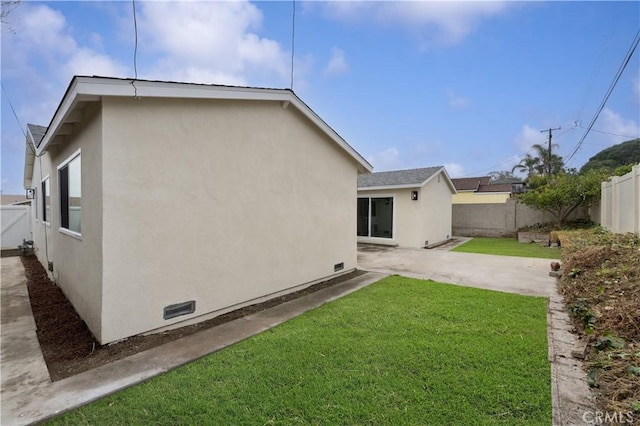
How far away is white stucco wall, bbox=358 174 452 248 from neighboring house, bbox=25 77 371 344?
316 inches

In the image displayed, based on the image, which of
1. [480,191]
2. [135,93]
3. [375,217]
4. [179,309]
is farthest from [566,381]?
[480,191]

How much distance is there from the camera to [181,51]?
7145mm

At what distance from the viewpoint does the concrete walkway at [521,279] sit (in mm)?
2846

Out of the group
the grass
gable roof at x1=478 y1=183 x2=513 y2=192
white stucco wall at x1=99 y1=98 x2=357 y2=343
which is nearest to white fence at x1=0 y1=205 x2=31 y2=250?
white stucco wall at x1=99 y1=98 x2=357 y2=343

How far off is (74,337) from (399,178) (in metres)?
13.9

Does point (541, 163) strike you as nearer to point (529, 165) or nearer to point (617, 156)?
point (529, 165)

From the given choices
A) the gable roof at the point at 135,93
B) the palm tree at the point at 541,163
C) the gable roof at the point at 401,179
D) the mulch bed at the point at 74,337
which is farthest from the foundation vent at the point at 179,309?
the palm tree at the point at 541,163

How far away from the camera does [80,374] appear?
11.2 ft

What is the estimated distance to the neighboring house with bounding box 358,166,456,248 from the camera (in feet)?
46.7

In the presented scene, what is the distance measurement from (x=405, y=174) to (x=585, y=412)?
14.2m

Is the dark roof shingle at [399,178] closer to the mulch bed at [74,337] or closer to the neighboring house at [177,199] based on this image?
the neighboring house at [177,199]

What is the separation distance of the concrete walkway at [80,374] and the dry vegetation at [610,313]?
4.00m

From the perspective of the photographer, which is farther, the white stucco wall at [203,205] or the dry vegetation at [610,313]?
the white stucco wall at [203,205]

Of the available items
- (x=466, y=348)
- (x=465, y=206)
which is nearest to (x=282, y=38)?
(x=466, y=348)
